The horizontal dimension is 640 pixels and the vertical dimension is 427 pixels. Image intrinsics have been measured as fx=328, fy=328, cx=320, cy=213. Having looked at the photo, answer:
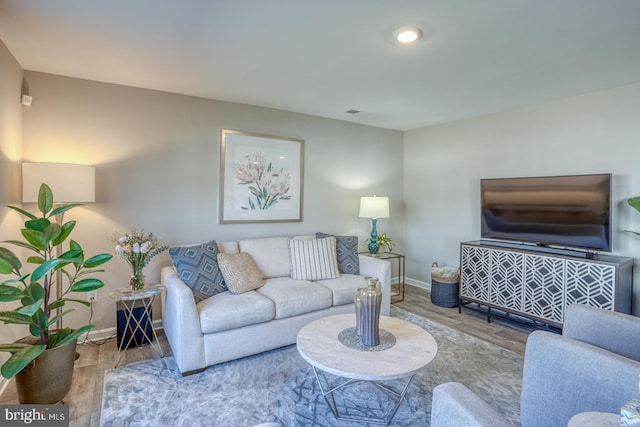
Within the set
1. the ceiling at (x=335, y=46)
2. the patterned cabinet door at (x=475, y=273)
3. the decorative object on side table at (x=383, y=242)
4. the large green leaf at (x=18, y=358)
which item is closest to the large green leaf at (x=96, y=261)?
the large green leaf at (x=18, y=358)

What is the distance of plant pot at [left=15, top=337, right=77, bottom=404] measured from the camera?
1917mm

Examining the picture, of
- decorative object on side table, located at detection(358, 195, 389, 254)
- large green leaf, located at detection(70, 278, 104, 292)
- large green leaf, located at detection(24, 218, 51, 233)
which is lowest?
large green leaf, located at detection(70, 278, 104, 292)

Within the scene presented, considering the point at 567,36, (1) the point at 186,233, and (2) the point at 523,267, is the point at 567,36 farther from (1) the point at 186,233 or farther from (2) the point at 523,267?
(1) the point at 186,233

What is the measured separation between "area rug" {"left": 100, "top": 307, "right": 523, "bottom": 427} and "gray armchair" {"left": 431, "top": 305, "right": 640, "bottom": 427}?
0.73 m

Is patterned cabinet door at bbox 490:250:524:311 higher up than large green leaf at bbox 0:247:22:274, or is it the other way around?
large green leaf at bbox 0:247:22:274

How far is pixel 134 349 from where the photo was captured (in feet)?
9.50

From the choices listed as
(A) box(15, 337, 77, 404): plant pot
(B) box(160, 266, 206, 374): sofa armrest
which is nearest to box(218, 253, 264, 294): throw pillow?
(B) box(160, 266, 206, 374): sofa armrest

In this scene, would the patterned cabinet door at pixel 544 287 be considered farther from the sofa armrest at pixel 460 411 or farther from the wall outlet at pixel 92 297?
the wall outlet at pixel 92 297

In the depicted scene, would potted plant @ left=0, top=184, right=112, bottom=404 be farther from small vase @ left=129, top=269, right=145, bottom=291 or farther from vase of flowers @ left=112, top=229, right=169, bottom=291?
small vase @ left=129, top=269, right=145, bottom=291

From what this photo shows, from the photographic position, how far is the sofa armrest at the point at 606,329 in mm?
1592

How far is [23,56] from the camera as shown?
2.50 meters

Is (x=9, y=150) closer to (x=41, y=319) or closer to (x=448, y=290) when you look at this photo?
(x=41, y=319)

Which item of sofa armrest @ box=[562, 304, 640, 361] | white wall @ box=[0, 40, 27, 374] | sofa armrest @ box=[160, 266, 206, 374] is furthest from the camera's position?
sofa armrest @ box=[160, 266, 206, 374]

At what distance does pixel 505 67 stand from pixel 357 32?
136 cm
